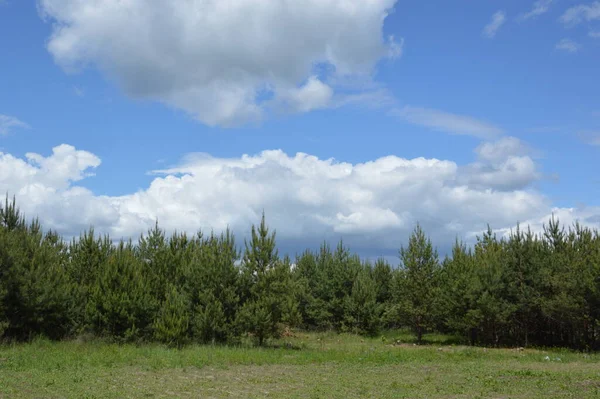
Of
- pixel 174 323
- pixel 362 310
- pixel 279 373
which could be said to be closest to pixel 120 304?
pixel 174 323

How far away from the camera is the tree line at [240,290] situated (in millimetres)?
27109

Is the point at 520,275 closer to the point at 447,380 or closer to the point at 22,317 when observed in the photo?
the point at 447,380

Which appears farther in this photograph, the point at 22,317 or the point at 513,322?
the point at 513,322

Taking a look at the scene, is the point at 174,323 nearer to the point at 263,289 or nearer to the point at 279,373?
the point at 263,289

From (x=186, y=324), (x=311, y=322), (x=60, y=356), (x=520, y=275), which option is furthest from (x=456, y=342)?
(x=60, y=356)

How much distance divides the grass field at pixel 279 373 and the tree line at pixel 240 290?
7.44 ft

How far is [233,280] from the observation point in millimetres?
28031

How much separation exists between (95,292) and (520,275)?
24.5m

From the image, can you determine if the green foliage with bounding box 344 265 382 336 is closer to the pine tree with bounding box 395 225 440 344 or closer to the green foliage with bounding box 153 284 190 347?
the pine tree with bounding box 395 225 440 344

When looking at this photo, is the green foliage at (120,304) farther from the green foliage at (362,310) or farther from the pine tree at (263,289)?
the green foliage at (362,310)

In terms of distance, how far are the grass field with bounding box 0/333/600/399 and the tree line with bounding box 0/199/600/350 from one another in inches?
89.2

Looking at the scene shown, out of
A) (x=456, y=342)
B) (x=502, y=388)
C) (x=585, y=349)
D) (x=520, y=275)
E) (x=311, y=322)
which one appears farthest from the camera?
(x=311, y=322)

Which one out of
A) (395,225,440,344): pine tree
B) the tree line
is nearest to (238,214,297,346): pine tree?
the tree line

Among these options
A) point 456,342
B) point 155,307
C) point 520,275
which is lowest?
point 456,342
